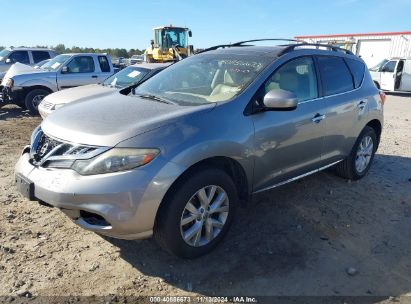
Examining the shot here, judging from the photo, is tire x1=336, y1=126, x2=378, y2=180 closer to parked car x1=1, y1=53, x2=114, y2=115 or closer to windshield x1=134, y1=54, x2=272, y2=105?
windshield x1=134, y1=54, x2=272, y2=105

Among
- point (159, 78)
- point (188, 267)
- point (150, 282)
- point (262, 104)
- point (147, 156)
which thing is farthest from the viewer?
point (159, 78)

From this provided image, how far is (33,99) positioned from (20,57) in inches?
206

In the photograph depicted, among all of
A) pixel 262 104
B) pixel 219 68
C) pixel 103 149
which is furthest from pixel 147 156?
pixel 219 68

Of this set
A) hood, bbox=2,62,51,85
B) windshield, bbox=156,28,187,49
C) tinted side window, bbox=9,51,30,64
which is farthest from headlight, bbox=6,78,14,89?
windshield, bbox=156,28,187,49

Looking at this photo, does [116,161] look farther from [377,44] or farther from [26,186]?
[377,44]

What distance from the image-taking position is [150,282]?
2.95 metres

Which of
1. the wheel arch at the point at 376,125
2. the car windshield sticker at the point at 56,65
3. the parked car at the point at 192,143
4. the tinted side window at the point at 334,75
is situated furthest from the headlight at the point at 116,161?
the car windshield sticker at the point at 56,65

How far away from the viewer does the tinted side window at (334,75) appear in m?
4.26

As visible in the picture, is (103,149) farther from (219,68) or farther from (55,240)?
(219,68)

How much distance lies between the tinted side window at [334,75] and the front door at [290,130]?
0.19 m

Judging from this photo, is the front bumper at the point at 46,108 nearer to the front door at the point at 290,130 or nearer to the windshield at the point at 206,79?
the windshield at the point at 206,79

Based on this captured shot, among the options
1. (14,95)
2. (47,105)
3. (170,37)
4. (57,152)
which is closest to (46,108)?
(47,105)

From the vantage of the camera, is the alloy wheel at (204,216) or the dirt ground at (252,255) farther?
the alloy wheel at (204,216)

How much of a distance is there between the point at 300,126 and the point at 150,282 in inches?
80.6
